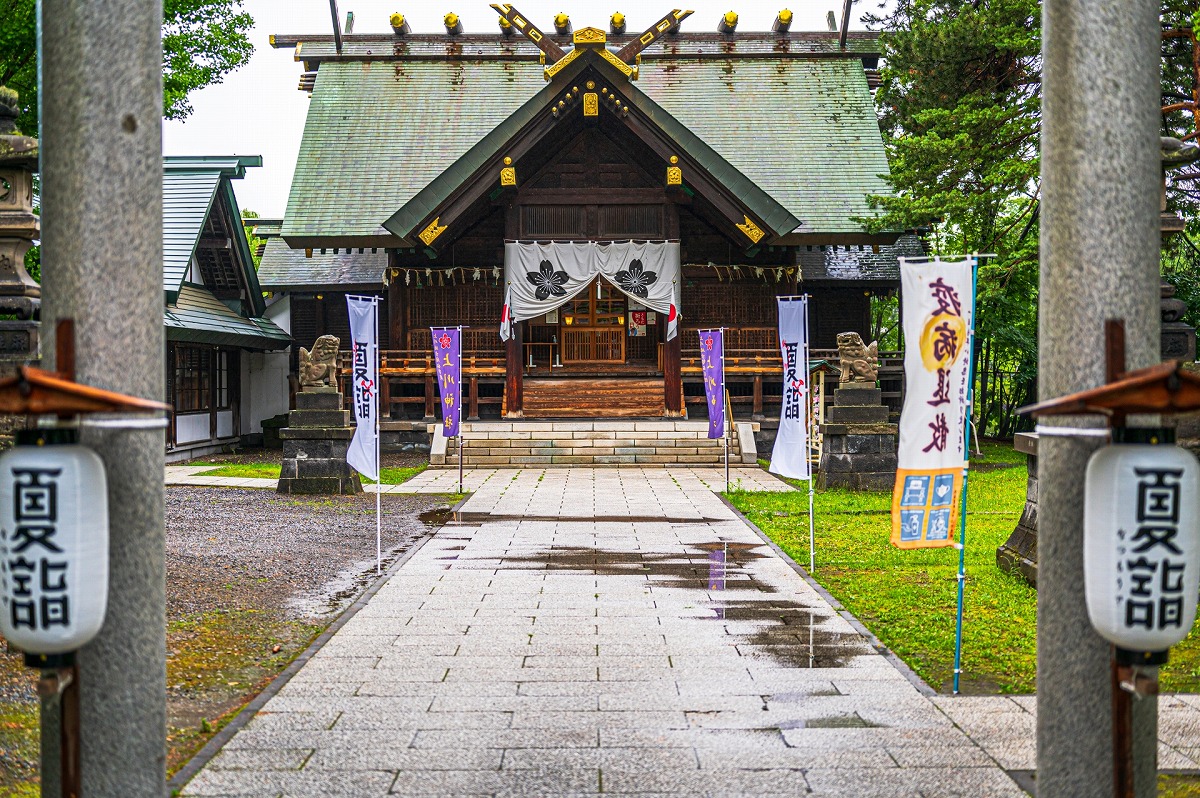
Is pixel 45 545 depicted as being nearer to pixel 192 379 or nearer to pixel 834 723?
pixel 834 723

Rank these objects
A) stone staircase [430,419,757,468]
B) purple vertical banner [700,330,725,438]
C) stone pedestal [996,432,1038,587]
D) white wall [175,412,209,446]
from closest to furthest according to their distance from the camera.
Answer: stone pedestal [996,432,1038,587] < purple vertical banner [700,330,725,438] < stone staircase [430,419,757,468] < white wall [175,412,209,446]

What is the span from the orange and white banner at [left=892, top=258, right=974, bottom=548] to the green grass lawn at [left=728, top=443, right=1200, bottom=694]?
0.94m

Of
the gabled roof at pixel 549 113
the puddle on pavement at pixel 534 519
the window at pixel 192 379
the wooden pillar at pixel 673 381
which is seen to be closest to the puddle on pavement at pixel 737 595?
the puddle on pavement at pixel 534 519

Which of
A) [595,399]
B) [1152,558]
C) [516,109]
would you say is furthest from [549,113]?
[1152,558]

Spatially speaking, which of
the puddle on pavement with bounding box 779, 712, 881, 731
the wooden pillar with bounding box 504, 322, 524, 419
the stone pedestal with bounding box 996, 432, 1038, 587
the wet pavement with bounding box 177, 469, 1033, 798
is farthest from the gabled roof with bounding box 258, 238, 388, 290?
the puddle on pavement with bounding box 779, 712, 881, 731

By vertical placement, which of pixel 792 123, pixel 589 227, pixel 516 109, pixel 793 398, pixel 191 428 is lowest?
pixel 191 428

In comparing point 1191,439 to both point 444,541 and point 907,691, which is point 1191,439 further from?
point 444,541

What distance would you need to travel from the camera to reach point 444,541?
11.7 meters

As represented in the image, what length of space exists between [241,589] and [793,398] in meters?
8.29

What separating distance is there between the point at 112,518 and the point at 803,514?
448 inches

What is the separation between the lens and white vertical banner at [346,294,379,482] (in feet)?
40.9

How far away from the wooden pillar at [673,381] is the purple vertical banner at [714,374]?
4.46m

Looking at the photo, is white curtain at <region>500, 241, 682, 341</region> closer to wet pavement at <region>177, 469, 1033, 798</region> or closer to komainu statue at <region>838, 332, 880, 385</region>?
komainu statue at <region>838, 332, 880, 385</region>

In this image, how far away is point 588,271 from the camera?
2361 cm
